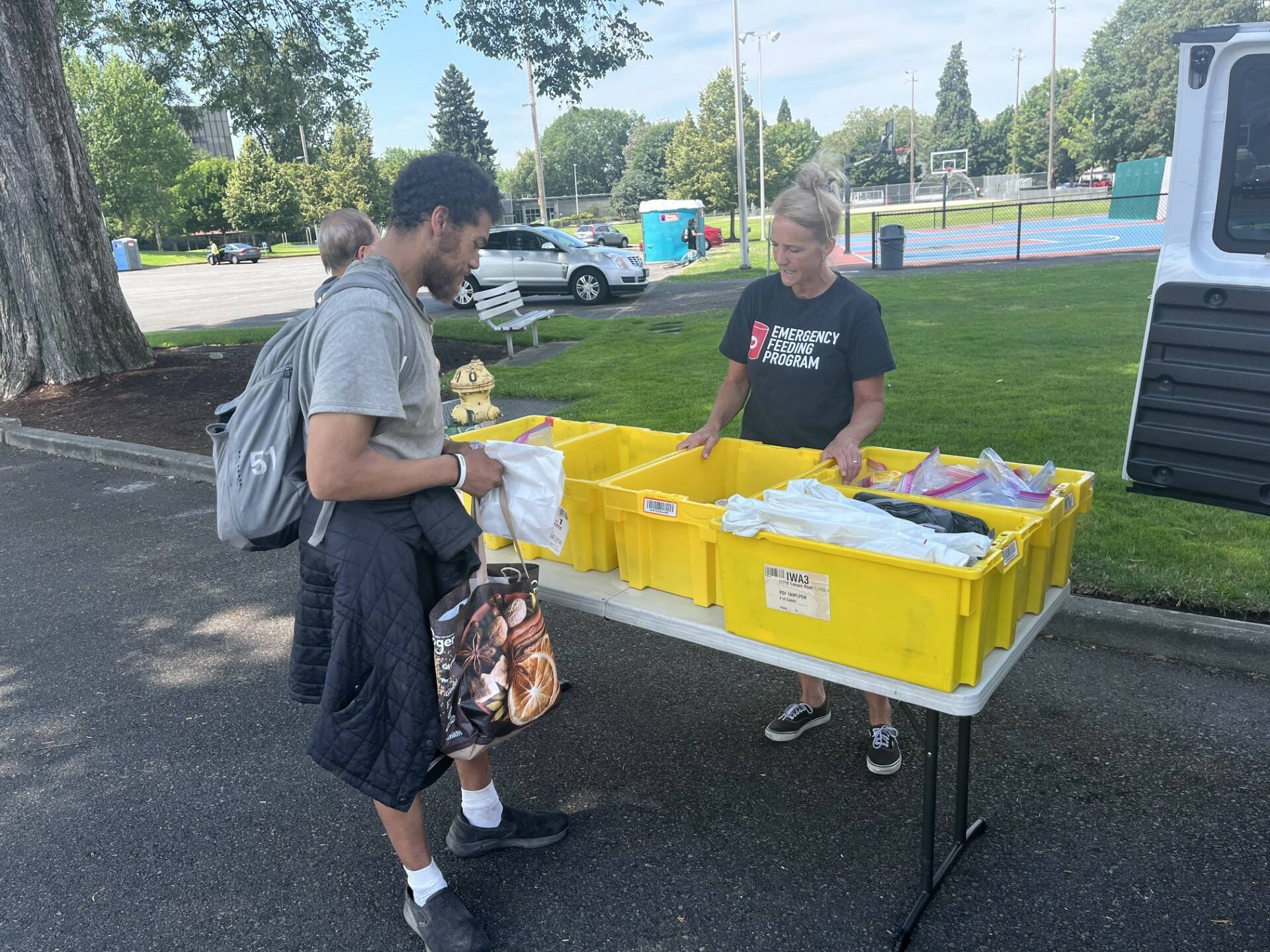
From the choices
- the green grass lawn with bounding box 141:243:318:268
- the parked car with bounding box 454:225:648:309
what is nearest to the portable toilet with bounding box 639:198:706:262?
the parked car with bounding box 454:225:648:309

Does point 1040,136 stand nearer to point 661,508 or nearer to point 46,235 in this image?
point 46,235

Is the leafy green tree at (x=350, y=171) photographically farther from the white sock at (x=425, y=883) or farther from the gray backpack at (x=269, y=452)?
the white sock at (x=425, y=883)

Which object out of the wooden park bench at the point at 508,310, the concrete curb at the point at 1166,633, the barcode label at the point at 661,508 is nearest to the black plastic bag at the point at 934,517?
the barcode label at the point at 661,508

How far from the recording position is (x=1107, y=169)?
70250 mm

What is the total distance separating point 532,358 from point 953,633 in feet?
33.7

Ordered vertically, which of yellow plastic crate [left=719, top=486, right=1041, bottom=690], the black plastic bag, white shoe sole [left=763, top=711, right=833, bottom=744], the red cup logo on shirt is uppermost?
the red cup logo on shirt

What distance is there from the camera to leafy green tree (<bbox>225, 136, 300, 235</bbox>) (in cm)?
6194

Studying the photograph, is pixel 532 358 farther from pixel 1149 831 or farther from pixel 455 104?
pixel 455 104

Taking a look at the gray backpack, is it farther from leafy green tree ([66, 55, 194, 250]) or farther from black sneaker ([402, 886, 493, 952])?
leafy green tree ([66, 55, 194, 250])

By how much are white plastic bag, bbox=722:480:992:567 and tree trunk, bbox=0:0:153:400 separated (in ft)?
34.5

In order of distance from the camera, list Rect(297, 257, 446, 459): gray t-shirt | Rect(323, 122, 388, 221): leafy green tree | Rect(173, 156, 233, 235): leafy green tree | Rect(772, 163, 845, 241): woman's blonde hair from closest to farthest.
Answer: Rect(297, 257, 446, 459): gray t-shirt → Rect(772, 163, 845, 241): woman's blonde hair → Rect(323, 122, 388, 221): leafy green tree → Rect(173, 156, 233, 235): leafy green tree

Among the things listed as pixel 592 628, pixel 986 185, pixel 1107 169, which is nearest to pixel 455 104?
pixel 986 185

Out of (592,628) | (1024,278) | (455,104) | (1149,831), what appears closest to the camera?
(1149,831)

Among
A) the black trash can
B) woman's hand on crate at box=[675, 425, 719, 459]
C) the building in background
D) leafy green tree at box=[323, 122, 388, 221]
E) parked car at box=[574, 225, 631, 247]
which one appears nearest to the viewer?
woman's hand on crate at box=[675, 425, 719, 459]
